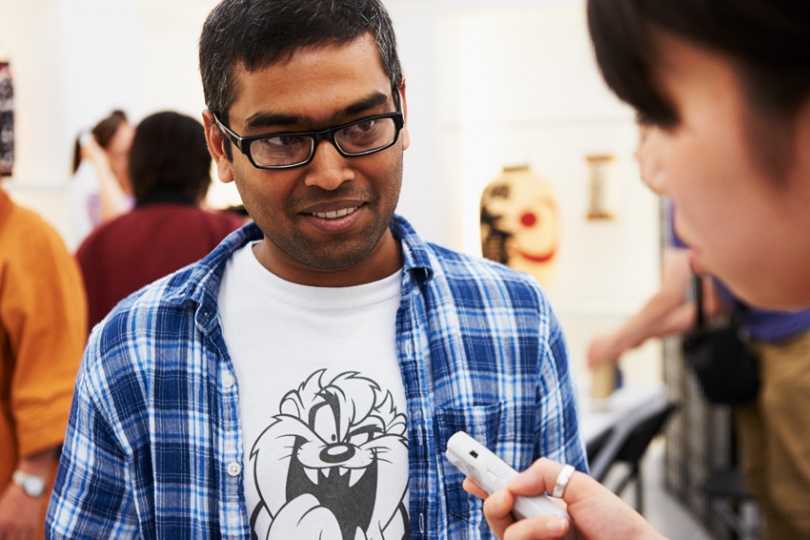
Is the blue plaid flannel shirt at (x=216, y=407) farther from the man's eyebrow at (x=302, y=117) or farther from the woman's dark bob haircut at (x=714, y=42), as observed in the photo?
→ the woman's dark bob haircut at (x=714, y=42)

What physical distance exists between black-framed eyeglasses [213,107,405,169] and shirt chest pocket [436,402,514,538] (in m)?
0.37

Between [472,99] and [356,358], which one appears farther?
[472,99]

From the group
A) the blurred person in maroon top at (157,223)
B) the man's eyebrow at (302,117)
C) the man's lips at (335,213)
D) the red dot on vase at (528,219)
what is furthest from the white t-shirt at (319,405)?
the red dot on vase at (528,219)

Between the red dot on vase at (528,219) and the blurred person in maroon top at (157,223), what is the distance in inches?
107

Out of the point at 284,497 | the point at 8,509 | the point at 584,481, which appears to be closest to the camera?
the point at 584,481

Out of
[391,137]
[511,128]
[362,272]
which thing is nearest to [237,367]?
[362,272]

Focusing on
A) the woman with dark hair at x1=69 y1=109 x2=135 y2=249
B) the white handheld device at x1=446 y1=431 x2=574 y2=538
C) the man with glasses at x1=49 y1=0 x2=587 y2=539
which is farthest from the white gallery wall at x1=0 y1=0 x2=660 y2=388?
the white handheld device at x1=446 y1=431 x2=574 y2=538

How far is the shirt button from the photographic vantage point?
108cm

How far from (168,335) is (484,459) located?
49cm

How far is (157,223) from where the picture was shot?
7.57 ft

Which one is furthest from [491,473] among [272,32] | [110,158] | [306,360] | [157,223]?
[110,158]

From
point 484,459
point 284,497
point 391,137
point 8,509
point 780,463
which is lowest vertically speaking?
point 780,463

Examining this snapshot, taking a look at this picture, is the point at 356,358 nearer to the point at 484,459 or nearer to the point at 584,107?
the point at 484,459

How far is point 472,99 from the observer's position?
5078 millimetres
